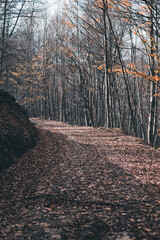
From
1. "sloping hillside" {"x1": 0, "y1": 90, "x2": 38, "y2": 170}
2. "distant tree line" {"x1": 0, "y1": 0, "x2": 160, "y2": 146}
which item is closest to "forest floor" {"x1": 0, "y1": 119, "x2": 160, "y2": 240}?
"sloping hillside" {"x1": 0, "y1": 90, "x2": 38, "y2": 170}

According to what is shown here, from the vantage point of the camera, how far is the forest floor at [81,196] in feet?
9.65

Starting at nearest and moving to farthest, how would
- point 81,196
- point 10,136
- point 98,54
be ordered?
point 81,196
point 10,136
point 98,54

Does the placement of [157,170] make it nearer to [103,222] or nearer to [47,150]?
[103,222]

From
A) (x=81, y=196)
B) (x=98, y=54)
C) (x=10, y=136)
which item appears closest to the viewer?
(x=81, y=196)

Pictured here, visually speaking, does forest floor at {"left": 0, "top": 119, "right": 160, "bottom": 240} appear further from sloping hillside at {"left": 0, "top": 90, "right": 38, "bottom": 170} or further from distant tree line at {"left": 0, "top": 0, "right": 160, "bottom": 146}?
distant tree line at {"left": 0, "top": 0, "right": 160, "bottom": 146}

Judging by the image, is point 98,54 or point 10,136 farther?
point 98,54

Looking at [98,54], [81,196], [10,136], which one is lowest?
[81,196]

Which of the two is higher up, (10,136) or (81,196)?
(10,136)

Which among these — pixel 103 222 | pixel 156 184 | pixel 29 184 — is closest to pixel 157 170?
pixel 156 184

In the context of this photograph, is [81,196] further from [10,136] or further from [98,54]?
[98,54]

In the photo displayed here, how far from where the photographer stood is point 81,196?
4086 millimetres

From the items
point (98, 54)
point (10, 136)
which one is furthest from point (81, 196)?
point (98, 54)

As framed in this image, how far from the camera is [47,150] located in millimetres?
7562

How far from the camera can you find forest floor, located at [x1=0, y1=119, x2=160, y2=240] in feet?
9.65
